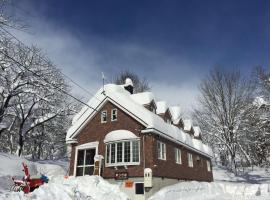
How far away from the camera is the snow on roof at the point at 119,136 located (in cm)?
1944

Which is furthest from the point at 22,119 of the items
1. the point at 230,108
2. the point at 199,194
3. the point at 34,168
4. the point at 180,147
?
the point at 230,108

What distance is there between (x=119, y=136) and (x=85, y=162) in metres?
4.60

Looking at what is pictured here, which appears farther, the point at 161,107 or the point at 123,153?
the point at 161,107

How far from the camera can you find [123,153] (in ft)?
63.4

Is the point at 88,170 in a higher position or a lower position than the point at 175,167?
lower

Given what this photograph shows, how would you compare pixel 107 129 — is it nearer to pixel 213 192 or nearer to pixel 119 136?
pixel 119 136

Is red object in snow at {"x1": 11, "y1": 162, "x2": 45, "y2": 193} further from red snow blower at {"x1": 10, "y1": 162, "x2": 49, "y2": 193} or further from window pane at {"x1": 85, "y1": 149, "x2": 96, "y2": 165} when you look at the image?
window pane at {"x1": 85, "y1": 149, "x2": 96, "y2": 165}

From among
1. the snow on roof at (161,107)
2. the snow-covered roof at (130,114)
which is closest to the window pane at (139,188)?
the snow-covered roof at (130,114)

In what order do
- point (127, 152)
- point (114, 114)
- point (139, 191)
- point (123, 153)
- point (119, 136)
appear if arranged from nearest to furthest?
point (139, 191)
point (123, 153)
point (127, 152)
point (119, 136)
point (114, 114)

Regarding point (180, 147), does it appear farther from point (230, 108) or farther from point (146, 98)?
point (230, 108)

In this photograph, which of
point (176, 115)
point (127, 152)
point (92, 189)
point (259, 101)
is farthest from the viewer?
point (259, 101)

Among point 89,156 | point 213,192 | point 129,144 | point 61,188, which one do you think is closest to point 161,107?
point 129,144

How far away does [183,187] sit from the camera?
20.5 m

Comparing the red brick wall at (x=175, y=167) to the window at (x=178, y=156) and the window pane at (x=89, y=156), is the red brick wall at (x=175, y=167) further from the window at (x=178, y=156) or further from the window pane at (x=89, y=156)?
the window pane at (x=89, y=156)
